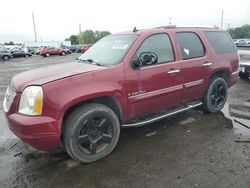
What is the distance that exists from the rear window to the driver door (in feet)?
4.15

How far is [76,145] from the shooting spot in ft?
11.3

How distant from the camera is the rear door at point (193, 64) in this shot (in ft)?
15.3

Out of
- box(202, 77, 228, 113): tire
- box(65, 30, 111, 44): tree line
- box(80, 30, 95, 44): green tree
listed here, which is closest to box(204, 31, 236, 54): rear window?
box(202, 77, 228, 113): tire

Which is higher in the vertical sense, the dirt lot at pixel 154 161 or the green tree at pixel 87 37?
the green tree at pixel 87 37

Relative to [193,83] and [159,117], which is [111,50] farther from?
[193,83]

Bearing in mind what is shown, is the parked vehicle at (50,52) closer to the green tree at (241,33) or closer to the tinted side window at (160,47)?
the tinted side window at (160,47)

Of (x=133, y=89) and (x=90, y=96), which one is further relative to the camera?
(x=133, y=89)

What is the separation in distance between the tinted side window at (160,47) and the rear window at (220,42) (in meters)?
1.24

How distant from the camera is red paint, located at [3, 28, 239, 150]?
126 inches

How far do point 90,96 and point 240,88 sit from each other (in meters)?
6.40

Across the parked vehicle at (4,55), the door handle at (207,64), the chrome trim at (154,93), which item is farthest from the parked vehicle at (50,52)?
the chrome trim at (154,93)

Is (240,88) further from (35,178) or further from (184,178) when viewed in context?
(35,178)

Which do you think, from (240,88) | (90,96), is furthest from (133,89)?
(240,88)

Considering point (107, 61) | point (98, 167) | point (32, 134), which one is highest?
point (107, 61)
